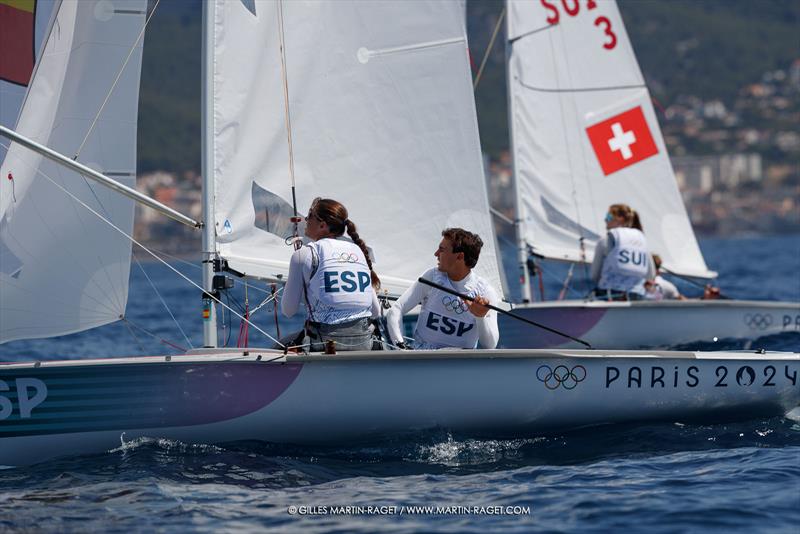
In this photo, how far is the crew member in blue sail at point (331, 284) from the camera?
6.80 metres

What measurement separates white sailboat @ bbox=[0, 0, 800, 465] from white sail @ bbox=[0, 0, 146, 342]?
0.04 feet

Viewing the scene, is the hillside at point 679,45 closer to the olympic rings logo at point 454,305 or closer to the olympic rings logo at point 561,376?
the olympic rings logo at point 454,305

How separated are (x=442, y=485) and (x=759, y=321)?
22.1 feet

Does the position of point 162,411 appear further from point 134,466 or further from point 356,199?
point 356,199

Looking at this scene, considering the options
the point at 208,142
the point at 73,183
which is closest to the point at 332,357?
the point at 208,142

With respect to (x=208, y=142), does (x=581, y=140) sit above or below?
above

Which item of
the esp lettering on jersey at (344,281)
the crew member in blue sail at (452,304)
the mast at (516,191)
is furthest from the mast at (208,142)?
the mast at (516,191)

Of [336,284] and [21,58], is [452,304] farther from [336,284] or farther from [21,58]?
[21,58]

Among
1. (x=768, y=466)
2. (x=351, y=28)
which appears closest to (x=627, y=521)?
(x=768, y=466)

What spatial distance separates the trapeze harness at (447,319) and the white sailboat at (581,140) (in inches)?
203

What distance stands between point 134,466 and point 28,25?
279cm

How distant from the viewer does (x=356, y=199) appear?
852 cm

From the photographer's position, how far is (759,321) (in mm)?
12070

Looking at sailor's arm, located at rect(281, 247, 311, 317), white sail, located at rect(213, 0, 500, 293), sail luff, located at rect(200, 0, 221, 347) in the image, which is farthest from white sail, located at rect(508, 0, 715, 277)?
sailor's arm, located at rect(281, 247, 311, 317)
